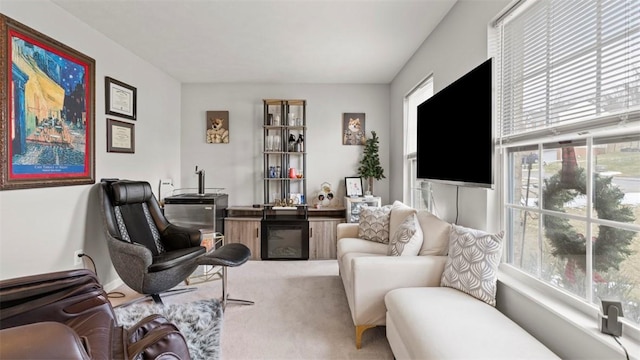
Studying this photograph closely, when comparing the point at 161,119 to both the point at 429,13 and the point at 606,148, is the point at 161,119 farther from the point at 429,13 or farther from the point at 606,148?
the point at 606,148

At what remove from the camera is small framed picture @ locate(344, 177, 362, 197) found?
4379 millimetres

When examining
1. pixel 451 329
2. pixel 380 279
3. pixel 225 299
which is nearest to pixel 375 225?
pixel 380 279

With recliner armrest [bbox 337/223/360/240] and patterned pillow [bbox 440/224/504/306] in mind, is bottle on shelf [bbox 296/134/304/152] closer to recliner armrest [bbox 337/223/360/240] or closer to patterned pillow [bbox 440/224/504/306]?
recliner armrest [bbox 337/223/360/240]

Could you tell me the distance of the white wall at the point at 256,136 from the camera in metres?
4.48

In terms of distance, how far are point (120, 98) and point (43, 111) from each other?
3.09 ft

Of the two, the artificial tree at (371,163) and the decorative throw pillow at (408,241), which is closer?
the decorative throw pillow at (408,241)

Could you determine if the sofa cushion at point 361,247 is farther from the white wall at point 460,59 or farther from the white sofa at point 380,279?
the white sofa at point 380,279

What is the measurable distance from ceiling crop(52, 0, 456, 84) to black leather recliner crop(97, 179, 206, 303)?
4.97 ft

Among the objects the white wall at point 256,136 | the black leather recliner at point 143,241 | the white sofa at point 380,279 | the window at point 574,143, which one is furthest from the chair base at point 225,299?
the window at point 574,143

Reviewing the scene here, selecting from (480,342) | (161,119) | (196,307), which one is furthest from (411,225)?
(161,119)

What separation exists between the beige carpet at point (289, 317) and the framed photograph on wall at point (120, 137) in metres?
1.52

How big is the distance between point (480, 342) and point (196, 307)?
7.31 feet

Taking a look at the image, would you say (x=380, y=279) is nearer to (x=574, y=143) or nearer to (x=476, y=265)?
(x=476, y=265)

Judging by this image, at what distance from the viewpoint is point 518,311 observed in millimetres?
1563
